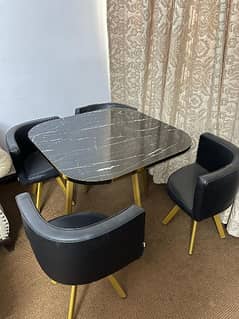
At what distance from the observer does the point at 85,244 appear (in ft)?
3.90

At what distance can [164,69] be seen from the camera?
2.23 meters

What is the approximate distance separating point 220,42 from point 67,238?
1.42m

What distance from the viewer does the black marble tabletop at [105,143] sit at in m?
1.56

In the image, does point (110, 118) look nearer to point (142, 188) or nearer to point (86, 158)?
point (86, 158)

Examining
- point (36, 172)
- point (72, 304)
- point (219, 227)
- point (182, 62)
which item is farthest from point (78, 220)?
point (182, 62)

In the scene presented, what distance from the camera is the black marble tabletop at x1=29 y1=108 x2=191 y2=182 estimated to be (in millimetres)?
1559

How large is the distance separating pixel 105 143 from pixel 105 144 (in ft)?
0.04

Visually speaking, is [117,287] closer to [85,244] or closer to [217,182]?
[85,244]

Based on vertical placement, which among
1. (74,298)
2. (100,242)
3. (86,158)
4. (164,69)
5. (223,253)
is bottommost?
(223,253)

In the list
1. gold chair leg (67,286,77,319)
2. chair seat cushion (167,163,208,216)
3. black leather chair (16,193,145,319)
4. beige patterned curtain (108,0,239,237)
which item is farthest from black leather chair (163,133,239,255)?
gold chair leg (67,286,77,319)

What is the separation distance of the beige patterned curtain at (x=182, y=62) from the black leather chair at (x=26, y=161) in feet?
2.98

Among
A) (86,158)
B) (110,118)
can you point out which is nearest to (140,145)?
(86,158)

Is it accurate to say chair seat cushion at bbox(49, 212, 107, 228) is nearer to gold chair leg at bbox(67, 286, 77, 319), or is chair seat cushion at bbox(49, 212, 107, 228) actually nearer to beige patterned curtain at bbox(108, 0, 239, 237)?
gold chair leg at bbox(67, 286, 77, 319)

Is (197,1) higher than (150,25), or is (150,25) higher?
(197,1)
